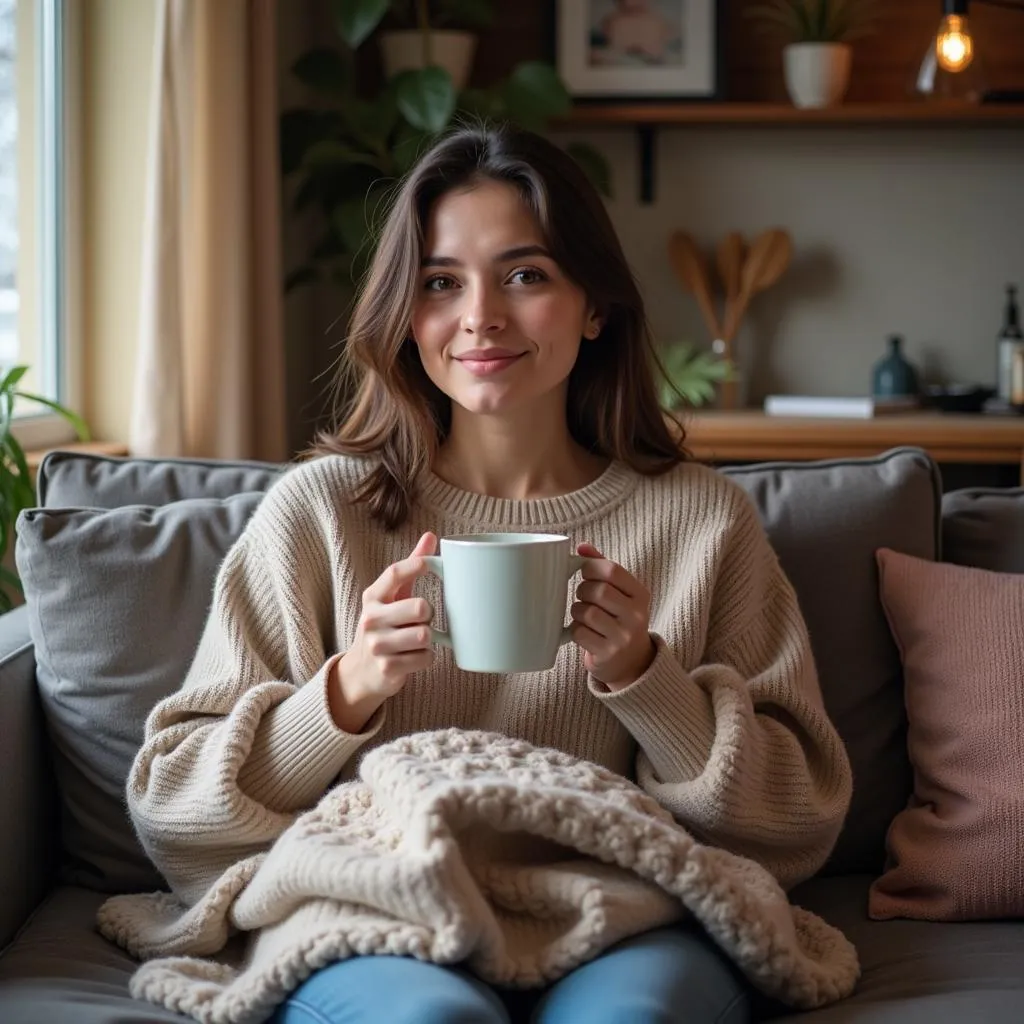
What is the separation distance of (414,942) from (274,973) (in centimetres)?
13

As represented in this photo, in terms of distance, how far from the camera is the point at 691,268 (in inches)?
147

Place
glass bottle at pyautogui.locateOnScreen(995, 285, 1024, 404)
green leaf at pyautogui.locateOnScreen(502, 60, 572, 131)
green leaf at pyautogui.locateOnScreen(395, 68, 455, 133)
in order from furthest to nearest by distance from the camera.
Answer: glass bottle at pyautogui.locateOnScreen(995, 285, 1024, 404), green leaf at pyautogui.locateOnScreen(502, 60, 572, 131), green leaf at pyautogui.locateOnScreen(395, 68, 455, 133)

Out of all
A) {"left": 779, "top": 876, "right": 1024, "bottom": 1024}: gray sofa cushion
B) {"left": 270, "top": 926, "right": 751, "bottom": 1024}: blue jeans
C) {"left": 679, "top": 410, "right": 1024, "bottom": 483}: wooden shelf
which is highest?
{"left": 679, "top": 410, "right": 1024, "bottom": 483}: wooden shelf

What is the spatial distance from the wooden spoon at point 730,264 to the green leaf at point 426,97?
842 mm

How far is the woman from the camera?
138cm

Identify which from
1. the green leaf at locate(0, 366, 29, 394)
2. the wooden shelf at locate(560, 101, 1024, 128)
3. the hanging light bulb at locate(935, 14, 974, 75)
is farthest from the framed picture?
the green leaf at locate(0, 366, 29, 394)

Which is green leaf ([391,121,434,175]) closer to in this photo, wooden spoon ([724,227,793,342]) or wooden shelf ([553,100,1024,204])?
wooden shelf ([553,100,1024,204])

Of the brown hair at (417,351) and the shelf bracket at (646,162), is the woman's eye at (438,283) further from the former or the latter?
the shelf bracket at (646,162)

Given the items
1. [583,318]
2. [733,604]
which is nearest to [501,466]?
[583,318]

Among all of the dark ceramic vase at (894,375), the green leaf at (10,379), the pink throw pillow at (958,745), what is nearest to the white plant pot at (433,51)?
the dark ceramic vase at (894,375)

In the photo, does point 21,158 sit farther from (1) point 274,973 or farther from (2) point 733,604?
(1) point 274,973

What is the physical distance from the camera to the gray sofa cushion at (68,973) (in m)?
1.22

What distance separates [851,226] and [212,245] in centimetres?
171

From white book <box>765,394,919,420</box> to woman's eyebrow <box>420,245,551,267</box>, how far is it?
1.89m
